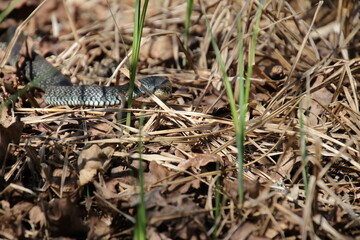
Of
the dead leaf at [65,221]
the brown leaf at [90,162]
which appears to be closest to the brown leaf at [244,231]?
the dead leaf at [65,221]

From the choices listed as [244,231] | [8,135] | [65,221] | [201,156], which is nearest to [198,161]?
[201,156]

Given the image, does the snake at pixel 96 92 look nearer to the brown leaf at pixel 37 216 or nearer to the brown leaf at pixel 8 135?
the brown leaf at pixel 8 135

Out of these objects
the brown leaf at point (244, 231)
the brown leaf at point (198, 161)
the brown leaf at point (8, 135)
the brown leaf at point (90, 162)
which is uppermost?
the brown leaf at point (8, 135)

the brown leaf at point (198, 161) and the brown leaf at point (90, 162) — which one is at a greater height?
the brown leaf at point (90, 162)

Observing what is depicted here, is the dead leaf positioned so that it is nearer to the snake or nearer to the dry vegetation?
the dry vegetation

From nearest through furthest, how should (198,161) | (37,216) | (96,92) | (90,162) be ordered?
1. (37,216)
2. (90,162)
3. (198,161)
4. (96,92)

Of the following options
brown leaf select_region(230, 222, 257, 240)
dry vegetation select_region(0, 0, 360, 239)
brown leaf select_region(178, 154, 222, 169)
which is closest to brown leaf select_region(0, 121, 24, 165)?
dry vegetation select_region(0, 0, 360, 239)

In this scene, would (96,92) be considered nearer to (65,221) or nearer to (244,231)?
(65,221)

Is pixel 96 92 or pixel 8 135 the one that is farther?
pixel 96 92

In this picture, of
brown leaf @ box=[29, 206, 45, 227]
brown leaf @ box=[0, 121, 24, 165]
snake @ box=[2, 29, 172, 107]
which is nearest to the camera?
brown leaf @ box=[29, 206, 45, 227]
